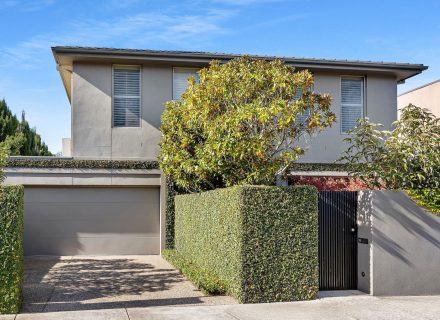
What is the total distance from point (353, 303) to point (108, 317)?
428 cm

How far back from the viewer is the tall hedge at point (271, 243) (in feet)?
32.4

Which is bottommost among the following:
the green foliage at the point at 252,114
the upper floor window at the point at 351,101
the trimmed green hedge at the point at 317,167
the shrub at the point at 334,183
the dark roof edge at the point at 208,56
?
the shrub at the point at 334,183

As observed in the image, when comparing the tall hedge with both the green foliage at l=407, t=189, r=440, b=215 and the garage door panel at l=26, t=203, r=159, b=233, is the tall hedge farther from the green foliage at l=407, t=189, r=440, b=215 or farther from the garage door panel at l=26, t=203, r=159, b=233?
the garage door panel at l=26, t=203, r=159, b=233

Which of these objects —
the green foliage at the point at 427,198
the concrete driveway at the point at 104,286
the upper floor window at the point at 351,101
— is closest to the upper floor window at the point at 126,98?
the concrete driveway at the point at 104,286

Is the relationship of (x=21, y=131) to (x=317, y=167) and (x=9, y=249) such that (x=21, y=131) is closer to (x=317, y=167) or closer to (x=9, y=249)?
(x=317, y=167)

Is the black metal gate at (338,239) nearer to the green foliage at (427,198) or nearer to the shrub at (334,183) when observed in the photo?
the green foliage at (427,198)

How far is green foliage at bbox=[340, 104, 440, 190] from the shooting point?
11316 mm

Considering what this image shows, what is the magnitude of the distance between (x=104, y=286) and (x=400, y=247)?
6122mm

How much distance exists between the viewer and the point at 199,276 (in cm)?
1151

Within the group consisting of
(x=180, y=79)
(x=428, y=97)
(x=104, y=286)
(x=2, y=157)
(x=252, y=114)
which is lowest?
(x=104, y=286)

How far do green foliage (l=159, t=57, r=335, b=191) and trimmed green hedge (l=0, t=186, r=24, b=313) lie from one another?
4228 mm

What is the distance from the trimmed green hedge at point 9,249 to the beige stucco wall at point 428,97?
22.2 metres

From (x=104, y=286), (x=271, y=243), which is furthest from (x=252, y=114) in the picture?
(x=104, y=286)

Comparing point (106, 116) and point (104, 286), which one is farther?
point (106, 116)
